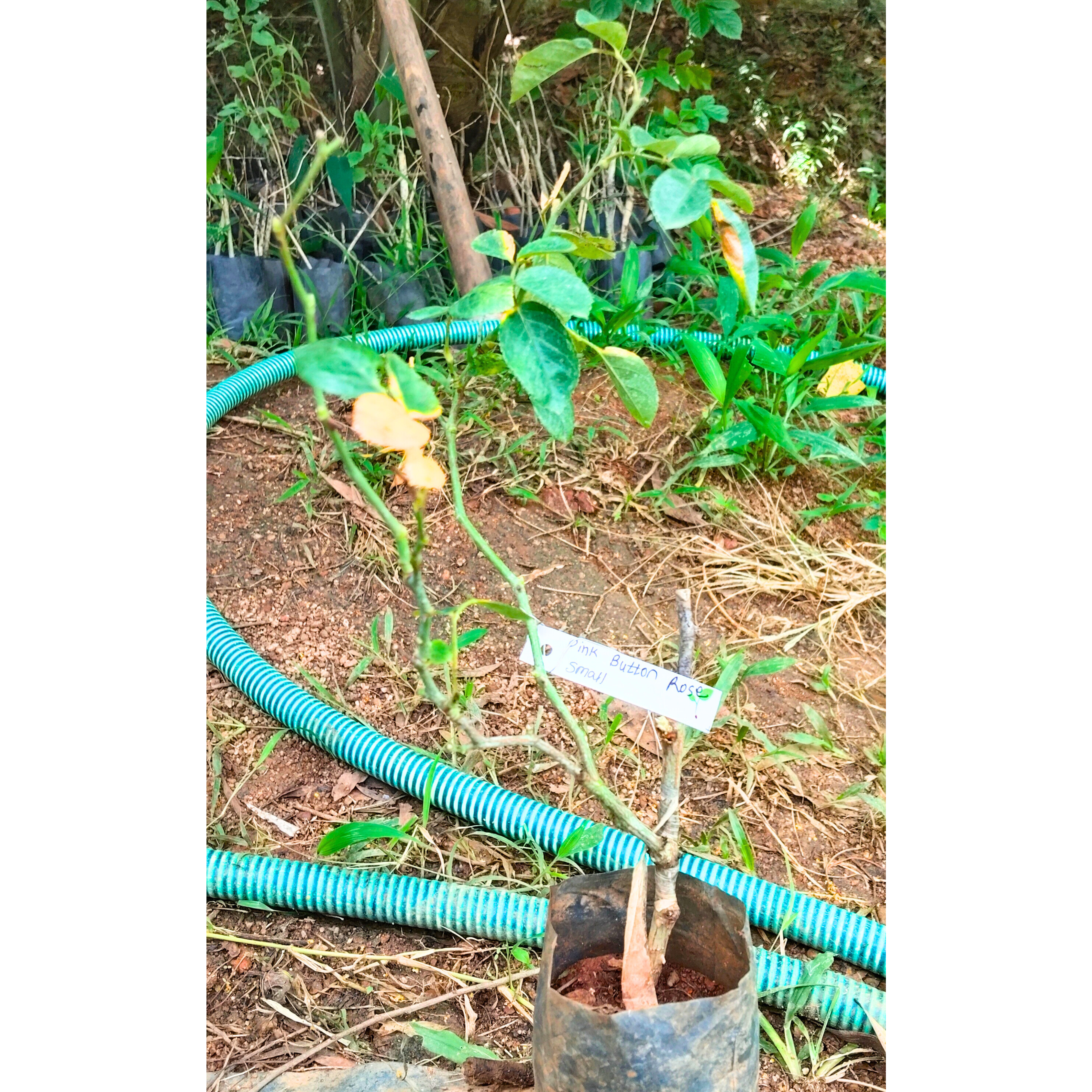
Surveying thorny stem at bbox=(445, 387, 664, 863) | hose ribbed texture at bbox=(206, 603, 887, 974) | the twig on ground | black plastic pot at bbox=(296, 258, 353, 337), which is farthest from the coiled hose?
black plastic pot at bbox=(296, 258, 353, 337)

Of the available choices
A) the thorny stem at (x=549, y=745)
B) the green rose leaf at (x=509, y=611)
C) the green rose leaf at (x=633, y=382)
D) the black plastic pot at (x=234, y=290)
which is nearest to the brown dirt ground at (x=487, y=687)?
the black plastic pot at (x=234, y=290)

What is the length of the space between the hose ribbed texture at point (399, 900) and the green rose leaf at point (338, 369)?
2.63 ft

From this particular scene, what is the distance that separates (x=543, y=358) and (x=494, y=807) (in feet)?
2.59

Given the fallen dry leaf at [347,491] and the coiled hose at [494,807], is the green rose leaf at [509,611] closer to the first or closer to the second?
the coiled hose at [494,807]

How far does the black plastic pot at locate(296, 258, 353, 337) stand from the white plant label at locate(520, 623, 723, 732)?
1.50 meters

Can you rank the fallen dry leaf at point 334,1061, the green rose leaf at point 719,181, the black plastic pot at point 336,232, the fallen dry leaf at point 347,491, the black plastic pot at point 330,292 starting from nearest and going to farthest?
the green rose leaf at point 719,181, the fallen dry leaf at point 334,1061, the fallen dry leaf at point 347,491, the black plastic pot at point 330,292, the black plastic pot at point 336,232

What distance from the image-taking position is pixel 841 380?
197 centimetres

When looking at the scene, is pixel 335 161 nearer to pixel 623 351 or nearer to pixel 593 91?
pixel 593 91

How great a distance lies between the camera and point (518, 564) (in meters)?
1.73

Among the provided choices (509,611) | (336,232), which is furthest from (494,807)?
(336,232)

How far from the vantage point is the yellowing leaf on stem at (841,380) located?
196 cm

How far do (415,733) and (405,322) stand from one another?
3.60 ft

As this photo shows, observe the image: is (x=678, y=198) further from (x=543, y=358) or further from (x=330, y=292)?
(x=330, y=292)
